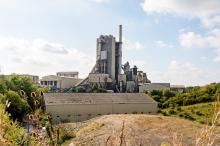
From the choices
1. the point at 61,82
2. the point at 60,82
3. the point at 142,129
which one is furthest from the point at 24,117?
the point at 61,82

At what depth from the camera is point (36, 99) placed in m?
2.96

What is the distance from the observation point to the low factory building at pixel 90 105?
53094 mm

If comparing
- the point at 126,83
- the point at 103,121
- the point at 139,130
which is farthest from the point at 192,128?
the point at 126,83

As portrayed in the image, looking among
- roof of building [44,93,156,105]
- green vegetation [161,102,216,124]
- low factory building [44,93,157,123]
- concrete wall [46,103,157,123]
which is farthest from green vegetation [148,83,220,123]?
roof of building [44,93,156,105]

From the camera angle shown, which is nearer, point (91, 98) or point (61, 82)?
point (91, 98)

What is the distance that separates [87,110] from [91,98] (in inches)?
130

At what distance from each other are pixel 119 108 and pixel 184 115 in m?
9.89

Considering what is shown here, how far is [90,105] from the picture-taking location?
56.0m

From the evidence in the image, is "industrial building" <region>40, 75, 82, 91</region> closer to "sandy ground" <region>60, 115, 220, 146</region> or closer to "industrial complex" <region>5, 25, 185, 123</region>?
"industrial complex" <region>5, 25, 185, 123</region>

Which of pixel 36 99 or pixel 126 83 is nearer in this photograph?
pixel 36 99

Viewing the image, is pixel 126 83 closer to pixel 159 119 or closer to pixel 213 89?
pixel 213 89

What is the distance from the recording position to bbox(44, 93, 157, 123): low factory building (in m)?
53.1

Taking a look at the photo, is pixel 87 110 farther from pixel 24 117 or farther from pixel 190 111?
pixel 24 117

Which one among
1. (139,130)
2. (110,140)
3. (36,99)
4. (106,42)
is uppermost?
(106,42)
